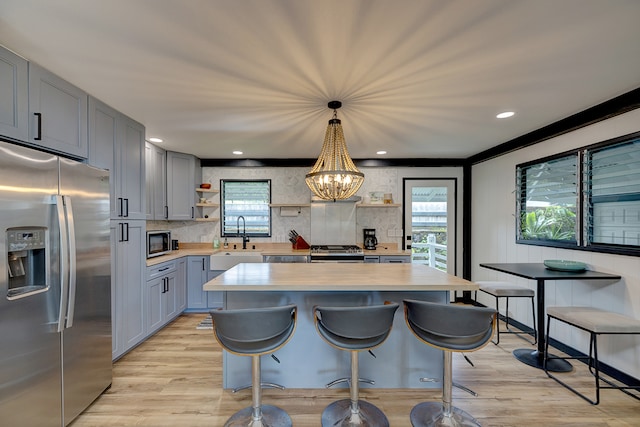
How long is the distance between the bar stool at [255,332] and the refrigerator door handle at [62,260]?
3.11 feet

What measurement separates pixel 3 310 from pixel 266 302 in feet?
4.80

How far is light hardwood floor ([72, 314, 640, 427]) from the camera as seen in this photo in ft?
6.41

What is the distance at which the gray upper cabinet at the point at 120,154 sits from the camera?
2.42m

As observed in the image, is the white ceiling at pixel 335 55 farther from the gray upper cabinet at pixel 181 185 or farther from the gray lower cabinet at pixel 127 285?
the gray upper cabinet at pixel 181 185

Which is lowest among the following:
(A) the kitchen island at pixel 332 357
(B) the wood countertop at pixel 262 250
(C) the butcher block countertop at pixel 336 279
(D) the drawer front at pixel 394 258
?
(A) the kitchen island at pixel 332 357

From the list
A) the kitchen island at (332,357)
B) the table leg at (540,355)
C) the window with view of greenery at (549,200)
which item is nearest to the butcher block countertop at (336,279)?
the kitchen island at (332,357)

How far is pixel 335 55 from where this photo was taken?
173cm

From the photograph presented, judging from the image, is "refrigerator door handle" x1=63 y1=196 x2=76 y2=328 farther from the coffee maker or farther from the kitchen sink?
the coffee maker

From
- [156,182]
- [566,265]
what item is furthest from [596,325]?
[156,182]

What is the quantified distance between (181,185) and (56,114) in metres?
2.29

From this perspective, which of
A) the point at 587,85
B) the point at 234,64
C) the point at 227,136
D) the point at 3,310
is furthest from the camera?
the point at 227,136

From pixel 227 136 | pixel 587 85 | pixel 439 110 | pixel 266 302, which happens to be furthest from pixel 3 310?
pixel 587 85

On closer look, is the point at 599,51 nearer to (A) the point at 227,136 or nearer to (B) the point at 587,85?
(B) the point at 587,85

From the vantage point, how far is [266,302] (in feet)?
7.34
